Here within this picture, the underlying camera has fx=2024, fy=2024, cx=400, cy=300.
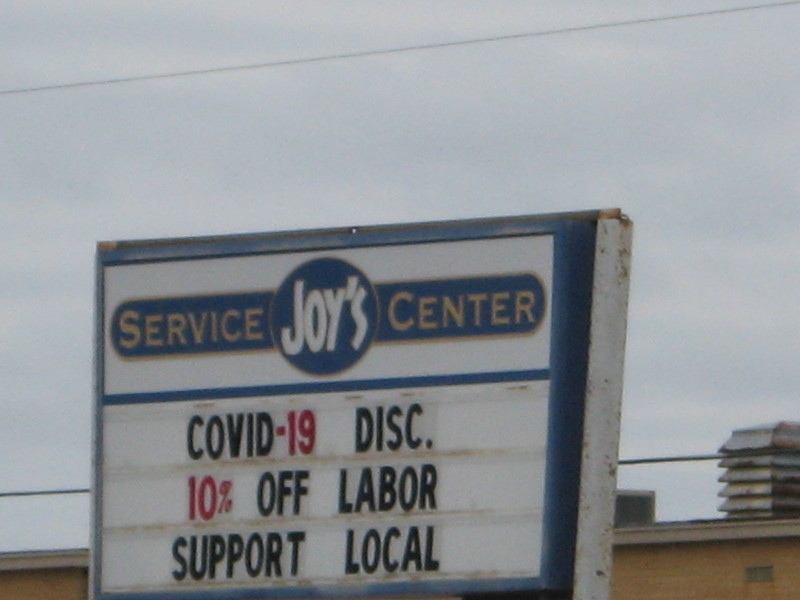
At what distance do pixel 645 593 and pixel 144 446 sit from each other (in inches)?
547

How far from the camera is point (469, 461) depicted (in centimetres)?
990

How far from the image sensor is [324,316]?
403 inches

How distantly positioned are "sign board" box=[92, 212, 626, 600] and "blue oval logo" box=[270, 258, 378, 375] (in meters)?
0.01

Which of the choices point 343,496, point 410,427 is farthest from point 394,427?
point 343,496

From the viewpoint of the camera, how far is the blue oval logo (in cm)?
1020

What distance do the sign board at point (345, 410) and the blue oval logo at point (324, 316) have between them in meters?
0.01

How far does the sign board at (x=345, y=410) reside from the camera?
9.84 meters

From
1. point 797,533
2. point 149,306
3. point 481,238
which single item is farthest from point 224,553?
point 797,533

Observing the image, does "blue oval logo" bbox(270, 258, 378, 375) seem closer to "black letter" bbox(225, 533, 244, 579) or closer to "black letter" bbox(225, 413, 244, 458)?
"black letter" bbox(225, 413, 244, 458)

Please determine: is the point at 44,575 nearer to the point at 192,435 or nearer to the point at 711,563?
the point at 711,563

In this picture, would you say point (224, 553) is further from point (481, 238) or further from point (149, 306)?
point (481, 238)

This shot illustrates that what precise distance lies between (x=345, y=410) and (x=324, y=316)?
49cm

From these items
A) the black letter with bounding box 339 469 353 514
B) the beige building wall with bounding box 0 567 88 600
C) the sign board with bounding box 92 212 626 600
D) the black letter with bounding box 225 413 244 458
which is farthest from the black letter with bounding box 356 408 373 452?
the beige building wall with bounding box 0 567 88 600

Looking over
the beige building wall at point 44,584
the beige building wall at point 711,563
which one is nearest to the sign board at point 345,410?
the beige building wall at point 711,563
